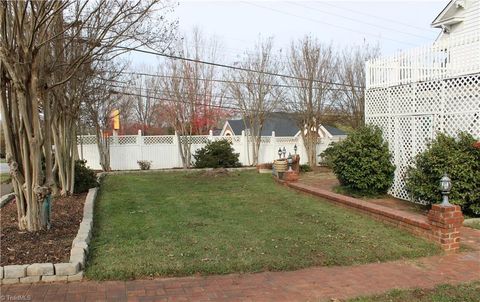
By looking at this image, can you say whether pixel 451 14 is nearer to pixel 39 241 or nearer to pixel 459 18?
pixel 459 18

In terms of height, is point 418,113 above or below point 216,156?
above

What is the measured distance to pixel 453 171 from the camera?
7.86 meters

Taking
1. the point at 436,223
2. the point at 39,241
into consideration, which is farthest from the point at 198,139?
the point at 436,223

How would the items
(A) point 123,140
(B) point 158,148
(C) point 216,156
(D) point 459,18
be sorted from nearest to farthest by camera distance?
(D) point 459,18 → (C) point 216,156 → (A) point 123,140 → (B) point 158,148

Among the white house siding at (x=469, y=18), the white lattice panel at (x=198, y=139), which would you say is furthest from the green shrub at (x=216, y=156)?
the white house siding at (x=469, y=18)

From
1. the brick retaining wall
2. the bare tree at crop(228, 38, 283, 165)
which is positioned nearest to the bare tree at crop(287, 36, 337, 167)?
the bare tree at crop(228, 38, 283, 165)

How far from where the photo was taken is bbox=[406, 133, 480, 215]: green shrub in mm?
7828

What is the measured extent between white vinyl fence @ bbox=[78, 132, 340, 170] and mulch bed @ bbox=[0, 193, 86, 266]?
12735 millimetres

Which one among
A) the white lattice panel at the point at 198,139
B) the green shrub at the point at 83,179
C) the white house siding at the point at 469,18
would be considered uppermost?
the white house siding at the point at 469,18

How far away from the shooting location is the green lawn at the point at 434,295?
Answer: 4.36 meters

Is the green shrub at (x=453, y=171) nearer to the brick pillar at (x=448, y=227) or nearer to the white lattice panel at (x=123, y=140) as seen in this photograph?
the brick pillar at (x=448, y=227)

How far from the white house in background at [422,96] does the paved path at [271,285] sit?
404cm

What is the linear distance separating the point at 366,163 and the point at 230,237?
185 inches

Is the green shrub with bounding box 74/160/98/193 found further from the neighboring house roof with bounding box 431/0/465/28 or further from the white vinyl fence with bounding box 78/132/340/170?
the neighboring house roof with bounding box 431/0/465/28
